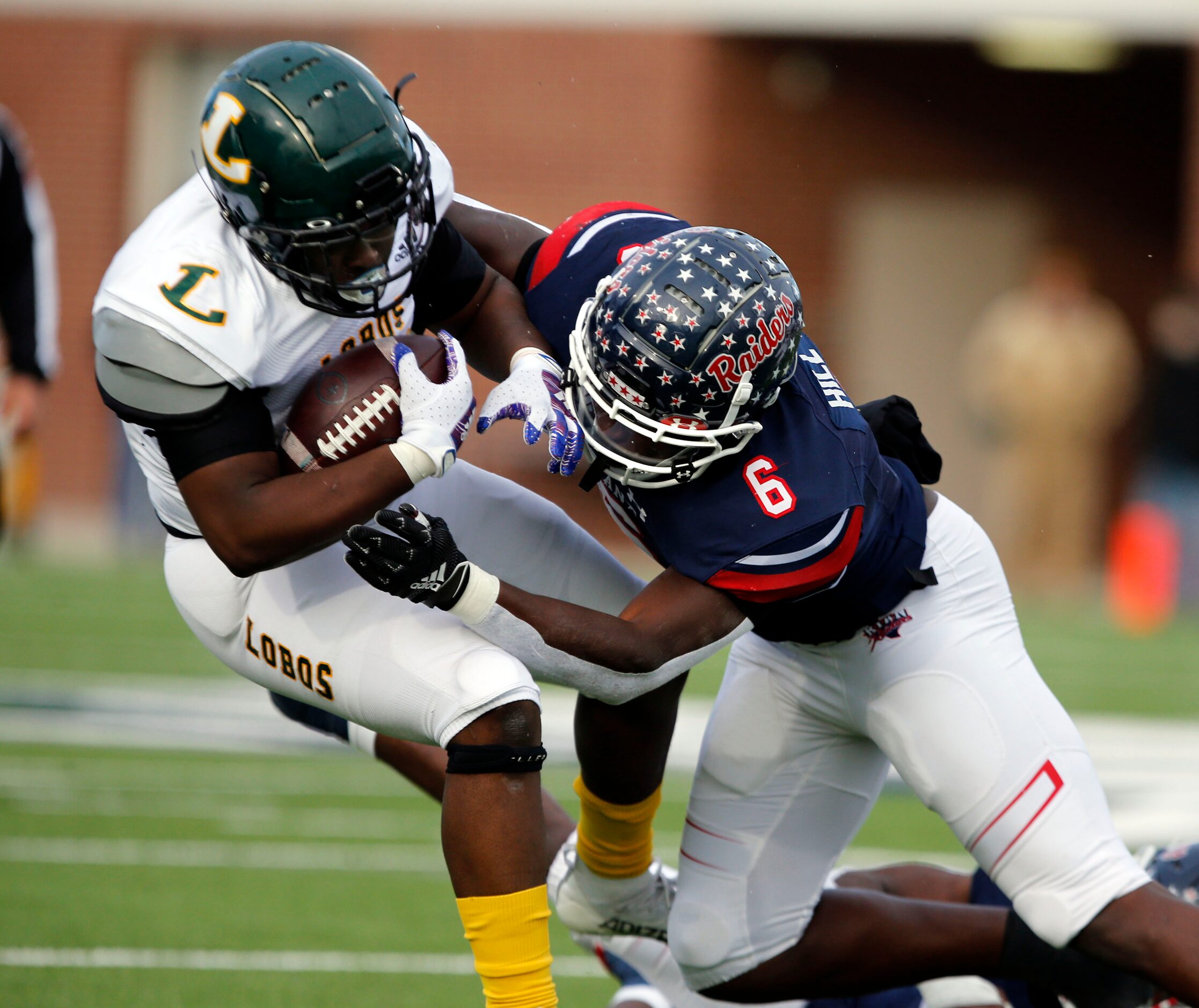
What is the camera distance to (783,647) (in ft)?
10.8

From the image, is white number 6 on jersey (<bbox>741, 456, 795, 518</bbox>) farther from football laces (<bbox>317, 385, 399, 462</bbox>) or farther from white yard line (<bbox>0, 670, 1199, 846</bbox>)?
white yard line (<bbox>0, 670, 1199, 846</bbox>)

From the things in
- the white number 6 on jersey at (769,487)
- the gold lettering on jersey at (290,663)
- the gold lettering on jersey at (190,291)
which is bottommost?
the gold lettering on jersey at (290,663)

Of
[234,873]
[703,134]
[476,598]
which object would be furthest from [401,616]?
[703,134]

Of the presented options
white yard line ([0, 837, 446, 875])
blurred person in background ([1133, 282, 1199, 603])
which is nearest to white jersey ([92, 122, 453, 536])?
white yard line ([0, 837, 446, 875])

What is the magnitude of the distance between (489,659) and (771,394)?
2.26 ft

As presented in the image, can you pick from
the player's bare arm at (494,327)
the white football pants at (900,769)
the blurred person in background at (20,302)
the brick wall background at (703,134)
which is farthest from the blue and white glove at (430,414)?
the brick wall background at (703,134)

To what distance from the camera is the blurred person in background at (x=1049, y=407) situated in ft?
37.4

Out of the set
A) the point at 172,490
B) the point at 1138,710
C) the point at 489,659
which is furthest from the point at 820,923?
the point at 1138,710

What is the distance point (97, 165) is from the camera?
14906 millimetres

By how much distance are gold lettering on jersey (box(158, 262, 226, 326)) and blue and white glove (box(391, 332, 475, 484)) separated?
33cm

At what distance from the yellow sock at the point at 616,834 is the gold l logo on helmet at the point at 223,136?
1.45 m

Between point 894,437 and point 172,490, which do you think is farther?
point 894,437

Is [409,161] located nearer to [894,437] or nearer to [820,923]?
[894,437]

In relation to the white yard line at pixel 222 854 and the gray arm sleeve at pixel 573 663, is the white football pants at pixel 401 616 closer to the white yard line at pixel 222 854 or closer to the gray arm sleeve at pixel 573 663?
the gray arm sleeve at pixel 573 663
